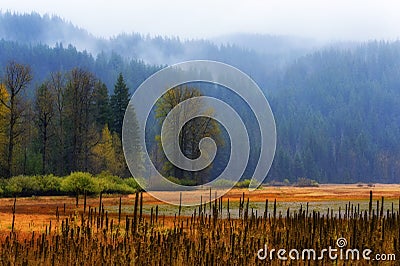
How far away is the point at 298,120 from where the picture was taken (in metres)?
144

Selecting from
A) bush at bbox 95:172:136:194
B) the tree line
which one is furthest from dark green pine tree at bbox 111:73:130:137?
bush at bbox 95:172:136:194

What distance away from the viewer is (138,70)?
16862 cm

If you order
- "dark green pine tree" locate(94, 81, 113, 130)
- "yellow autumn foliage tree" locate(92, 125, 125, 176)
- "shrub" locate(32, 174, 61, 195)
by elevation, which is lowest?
"shrub" locate(32, 174, 61, 195)

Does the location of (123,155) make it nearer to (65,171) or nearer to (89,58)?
(65,171)

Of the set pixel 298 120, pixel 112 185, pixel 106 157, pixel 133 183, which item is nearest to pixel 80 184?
pixel 112 185

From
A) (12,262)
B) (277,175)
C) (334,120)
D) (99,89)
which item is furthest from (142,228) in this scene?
(334,120)

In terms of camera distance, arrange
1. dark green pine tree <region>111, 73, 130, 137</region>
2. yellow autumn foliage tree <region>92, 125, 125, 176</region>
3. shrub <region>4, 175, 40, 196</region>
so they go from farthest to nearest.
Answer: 1. dark green pine tree <region>111, 73, 130, 137</region>
2. yellow autumn foliage tree <region>92, 125, 125, 176</region>
3. shrub <region>4, 175, 40, 196</region>

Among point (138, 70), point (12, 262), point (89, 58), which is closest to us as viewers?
point (12, 262)

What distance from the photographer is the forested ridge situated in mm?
52031

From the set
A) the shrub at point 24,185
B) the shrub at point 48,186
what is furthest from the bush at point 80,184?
the shrub at point 24,185

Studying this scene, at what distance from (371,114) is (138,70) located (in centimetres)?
6923

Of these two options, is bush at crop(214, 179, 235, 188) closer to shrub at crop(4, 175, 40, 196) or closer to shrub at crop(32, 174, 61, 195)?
shrub at crop(32, 174, 61, 195)

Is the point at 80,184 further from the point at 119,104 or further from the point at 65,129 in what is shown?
the point at 119,104

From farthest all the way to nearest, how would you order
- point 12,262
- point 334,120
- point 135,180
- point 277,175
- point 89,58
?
point 89,58
point 334,120
point 277,175
point 135,180
point 12,262
